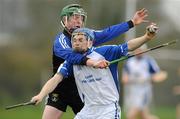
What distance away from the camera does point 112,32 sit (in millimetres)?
12195

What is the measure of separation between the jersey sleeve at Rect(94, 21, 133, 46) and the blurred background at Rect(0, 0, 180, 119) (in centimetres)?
1801

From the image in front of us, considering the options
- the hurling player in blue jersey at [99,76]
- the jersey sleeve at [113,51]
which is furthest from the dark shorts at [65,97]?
the jersey sleeve at [113,51]

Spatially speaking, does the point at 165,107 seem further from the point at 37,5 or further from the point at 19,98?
the point at 37,5

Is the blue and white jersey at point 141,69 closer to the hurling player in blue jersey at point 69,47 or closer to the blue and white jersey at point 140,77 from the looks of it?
the blue and white jersey at point 140,77

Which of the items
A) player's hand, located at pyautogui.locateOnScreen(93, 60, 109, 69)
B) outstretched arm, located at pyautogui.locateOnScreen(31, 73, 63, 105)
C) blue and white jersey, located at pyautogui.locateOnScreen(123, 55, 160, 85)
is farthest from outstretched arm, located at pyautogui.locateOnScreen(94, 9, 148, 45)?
blue and white jersey, located at pyautogui.locateOnScreen(123, 55, 160, 85)

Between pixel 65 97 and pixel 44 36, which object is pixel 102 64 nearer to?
pixel 65 97

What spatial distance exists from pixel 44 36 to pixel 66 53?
2528 centimetres

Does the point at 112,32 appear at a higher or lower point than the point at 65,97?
higher

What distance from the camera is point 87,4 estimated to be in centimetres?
3709

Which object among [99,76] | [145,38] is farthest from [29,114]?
[145,38]

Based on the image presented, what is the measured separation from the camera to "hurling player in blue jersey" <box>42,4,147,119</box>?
1201 cm

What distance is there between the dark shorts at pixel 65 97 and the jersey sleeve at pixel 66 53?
1.77 feet

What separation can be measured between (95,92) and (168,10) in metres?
27.4

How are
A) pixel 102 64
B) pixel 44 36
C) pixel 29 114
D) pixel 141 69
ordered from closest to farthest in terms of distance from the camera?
pixel 102 64
pixel 141 69
pixel 29 114
pixel 44 36
